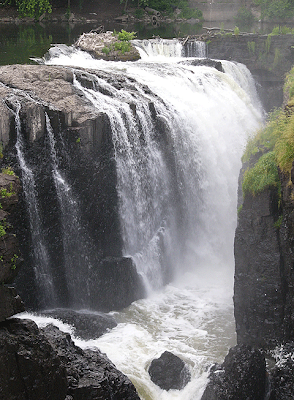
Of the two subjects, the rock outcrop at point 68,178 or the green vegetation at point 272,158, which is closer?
the green vegetation at point 272,158

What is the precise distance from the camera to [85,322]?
12.2m

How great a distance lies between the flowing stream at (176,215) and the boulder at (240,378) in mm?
600

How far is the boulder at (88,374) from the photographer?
8.59 meters

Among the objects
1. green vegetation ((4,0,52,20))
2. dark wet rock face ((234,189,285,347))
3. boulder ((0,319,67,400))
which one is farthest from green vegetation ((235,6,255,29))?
boulder ((0,319,67,400))

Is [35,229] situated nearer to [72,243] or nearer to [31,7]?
[72,243]

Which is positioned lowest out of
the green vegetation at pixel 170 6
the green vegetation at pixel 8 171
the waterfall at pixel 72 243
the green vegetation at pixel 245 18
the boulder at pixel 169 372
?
the boulder at pixel 169 372

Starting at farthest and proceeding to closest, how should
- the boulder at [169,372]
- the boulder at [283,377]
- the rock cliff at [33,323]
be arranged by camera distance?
the boulder at [169,372]
the boulder at [283,377]
the rock cliff at [33,323]

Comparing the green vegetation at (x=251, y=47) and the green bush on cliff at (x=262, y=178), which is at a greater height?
the green vegetation at (x=251, y=47)

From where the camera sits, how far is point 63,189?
518 inches

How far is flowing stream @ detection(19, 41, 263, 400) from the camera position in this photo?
38.9 ft

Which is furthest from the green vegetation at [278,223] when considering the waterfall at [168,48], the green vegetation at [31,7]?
the green vegetation at [31,7]

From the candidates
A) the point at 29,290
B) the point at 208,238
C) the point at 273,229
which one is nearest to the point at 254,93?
the point at 208,238

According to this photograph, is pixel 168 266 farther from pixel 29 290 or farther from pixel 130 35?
pixel 130 35

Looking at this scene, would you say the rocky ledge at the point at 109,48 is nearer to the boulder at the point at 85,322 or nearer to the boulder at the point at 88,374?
the boulder at the point at 85,322
